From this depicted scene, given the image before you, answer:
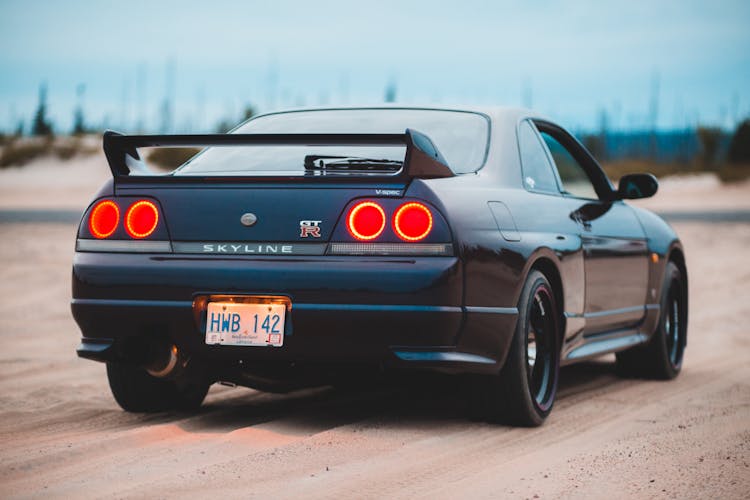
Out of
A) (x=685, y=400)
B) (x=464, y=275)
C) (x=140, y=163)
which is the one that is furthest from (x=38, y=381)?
(x=685, y=400)

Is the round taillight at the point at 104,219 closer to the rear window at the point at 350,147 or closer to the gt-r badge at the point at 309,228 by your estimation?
the rear window at the point at 350,147

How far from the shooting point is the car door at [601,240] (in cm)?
595

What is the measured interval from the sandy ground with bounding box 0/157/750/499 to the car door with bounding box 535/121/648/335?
474 millimetres

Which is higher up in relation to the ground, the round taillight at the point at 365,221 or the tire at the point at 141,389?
the round taillight at the point at 365,221

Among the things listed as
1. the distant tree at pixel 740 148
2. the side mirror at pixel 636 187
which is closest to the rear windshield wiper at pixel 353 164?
→ the side mirror at pixel 636 187

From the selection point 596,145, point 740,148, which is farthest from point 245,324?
point 596,145

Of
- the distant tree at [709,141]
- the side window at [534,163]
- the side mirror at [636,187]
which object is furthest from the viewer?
the distant tree at [709,141]

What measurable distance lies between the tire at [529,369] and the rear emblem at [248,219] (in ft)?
3.95

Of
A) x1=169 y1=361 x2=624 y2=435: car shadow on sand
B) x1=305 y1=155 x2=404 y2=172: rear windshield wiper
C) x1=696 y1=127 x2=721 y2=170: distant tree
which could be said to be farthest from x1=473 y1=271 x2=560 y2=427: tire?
x1=696 y1=127 x2=721 y2=170: distant tree

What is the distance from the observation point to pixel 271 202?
454 cm

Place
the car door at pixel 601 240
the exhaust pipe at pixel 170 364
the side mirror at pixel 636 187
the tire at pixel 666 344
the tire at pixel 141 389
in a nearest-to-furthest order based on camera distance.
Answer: the exhaust pipe at pixel 170 364 → the tire at pixel 141 389 → the car door at pixel 601 240 → the side mirror at pixel 636 187 → the tire at pixel 666 344

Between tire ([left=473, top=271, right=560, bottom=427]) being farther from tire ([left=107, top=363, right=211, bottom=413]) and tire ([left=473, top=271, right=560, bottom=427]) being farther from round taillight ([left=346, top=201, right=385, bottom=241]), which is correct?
tire ([left=107, top=363, right=211, bottom=413])

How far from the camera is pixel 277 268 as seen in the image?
4465 millimetres

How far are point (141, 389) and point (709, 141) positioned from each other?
193 feet
